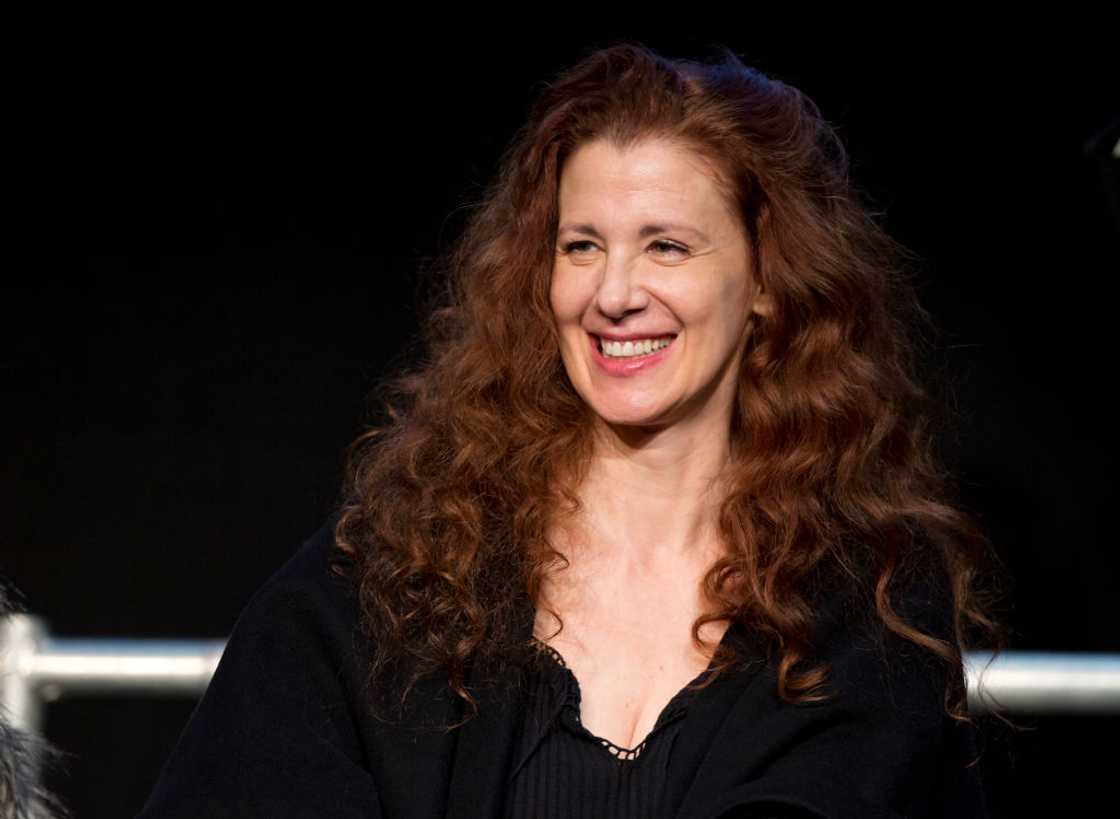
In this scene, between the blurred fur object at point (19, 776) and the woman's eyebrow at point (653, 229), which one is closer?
the blurred fur object at point (19, 776)

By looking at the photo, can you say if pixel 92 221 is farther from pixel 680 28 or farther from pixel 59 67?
pixel 680 28

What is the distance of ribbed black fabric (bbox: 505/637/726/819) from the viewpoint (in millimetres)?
2555

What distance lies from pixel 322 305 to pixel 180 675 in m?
0.84

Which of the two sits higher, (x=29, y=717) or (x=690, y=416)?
(x=690, y=416)

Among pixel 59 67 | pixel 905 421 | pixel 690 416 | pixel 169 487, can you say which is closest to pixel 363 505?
pixel 690 416

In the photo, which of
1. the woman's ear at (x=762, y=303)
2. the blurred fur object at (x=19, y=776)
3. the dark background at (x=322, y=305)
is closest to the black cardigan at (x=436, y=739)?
the blurred fur object at (x=19, y=776)

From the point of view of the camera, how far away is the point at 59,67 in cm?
368

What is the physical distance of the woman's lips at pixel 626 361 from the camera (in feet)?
8.97

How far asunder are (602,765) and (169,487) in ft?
5.20

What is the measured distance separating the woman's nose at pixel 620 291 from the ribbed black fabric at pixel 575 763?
53 centimetres

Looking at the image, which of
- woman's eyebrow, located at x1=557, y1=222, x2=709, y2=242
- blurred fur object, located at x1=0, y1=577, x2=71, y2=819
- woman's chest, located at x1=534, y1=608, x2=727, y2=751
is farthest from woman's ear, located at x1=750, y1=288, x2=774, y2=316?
blurred fur object, located at x1=0, y1=577, x2=71, y2=819

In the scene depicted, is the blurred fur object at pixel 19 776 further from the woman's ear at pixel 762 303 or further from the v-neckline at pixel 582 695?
the woman's ear at pixel 762 303

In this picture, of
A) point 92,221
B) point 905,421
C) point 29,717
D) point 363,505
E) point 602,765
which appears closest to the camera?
point 602,765

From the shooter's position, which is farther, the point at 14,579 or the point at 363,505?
the point at 14,579
